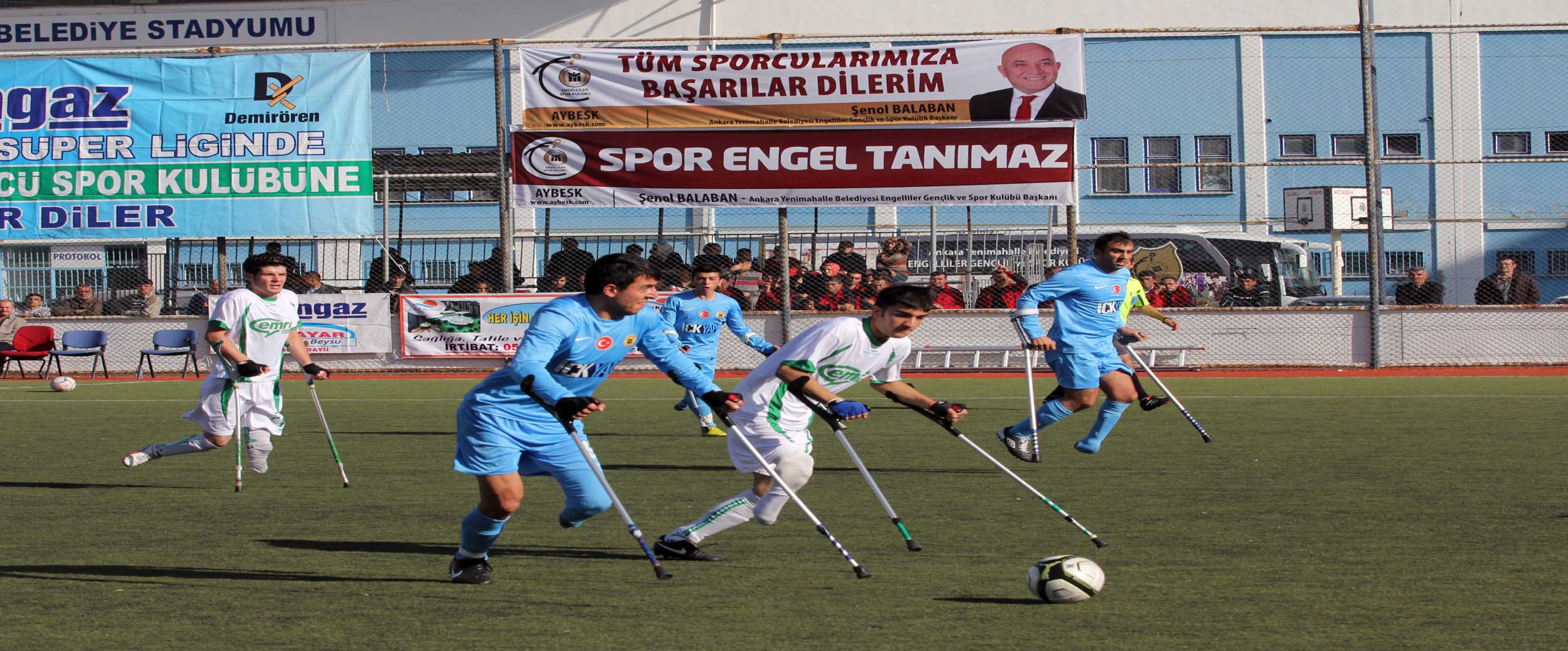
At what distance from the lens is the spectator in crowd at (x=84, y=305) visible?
68.6 feet

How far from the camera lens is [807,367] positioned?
21.7 ft

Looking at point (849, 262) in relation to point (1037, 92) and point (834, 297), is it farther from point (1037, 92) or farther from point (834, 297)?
point (1037, 92)

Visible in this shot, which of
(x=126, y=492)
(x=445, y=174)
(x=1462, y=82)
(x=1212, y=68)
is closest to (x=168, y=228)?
(x=445, y=174)

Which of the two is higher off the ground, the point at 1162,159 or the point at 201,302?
the point at 1162,159

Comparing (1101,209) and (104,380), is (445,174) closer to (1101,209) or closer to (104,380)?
(104,380)

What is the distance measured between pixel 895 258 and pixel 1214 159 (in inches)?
620

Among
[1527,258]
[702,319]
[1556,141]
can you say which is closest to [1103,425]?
[702,319]

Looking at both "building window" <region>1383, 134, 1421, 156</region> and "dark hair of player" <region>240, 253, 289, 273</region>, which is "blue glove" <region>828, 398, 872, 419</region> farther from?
"building window" <region>1383, 134, 1421, 156</region>

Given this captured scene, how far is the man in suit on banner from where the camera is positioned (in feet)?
62.2

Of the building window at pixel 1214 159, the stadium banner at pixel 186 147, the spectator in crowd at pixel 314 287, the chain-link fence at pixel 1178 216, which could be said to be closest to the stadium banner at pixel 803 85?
the chain-link fence at pixel 1178 216

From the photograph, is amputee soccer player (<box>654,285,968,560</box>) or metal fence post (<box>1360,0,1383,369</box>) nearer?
amputee soccer player (<box>654,285,968,560</box>)

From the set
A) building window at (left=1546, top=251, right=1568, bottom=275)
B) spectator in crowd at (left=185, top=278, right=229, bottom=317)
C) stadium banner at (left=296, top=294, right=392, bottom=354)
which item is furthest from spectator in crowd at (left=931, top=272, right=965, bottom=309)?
building window at (left=1546, top=251, right=1568, bottom=275)

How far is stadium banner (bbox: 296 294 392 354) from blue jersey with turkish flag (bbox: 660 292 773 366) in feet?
27.9

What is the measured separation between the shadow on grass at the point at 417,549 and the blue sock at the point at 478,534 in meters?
0.69
